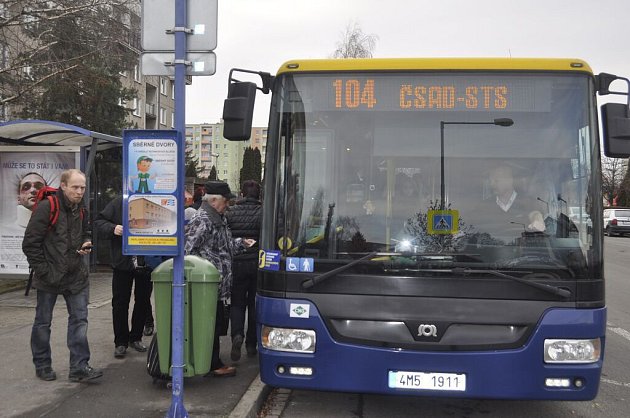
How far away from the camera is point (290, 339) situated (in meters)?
3.88

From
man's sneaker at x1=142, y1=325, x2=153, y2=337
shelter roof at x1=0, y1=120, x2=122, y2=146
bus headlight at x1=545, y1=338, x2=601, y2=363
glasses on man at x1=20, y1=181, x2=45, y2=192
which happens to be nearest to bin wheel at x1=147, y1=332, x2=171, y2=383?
man's sneaker at x1=142, y1=325, x2=153, y2=337

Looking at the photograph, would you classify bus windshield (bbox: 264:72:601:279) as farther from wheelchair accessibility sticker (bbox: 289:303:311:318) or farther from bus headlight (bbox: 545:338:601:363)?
bus headlight (bbox: 545:338:601:363)

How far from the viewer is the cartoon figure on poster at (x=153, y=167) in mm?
3615

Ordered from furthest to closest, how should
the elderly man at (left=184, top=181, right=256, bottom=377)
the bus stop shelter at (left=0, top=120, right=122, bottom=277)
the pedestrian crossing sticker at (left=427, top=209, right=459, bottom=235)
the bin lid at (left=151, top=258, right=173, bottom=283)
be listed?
the bus stop shelter at (left=0, top=120, right=122, bottom=277) < the elderly man at (left=184, top=181, right=256, bottom=377) < the bin lid at (left=151, top=258, right=173, bottom=283) < the pedestrian crossing sticker at (left=427, top=209, right=459, bottom=235)

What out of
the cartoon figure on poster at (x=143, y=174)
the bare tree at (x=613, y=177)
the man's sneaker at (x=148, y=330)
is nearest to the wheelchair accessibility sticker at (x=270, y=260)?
the cartoon figure on poster at (x=143, y=174)

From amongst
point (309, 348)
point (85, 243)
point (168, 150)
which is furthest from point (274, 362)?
point (85, 243)

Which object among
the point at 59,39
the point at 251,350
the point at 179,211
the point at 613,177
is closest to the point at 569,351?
the point at 179,211

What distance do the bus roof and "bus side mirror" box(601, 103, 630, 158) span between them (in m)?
0.35

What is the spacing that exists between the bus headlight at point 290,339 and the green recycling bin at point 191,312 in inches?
28.1

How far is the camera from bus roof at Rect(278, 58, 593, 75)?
394 cm

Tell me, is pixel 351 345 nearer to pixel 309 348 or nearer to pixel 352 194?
pixel 309 348

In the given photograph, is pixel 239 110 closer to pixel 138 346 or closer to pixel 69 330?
pixel 69 330

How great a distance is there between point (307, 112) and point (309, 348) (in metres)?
1.61

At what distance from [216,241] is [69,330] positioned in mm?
1425
